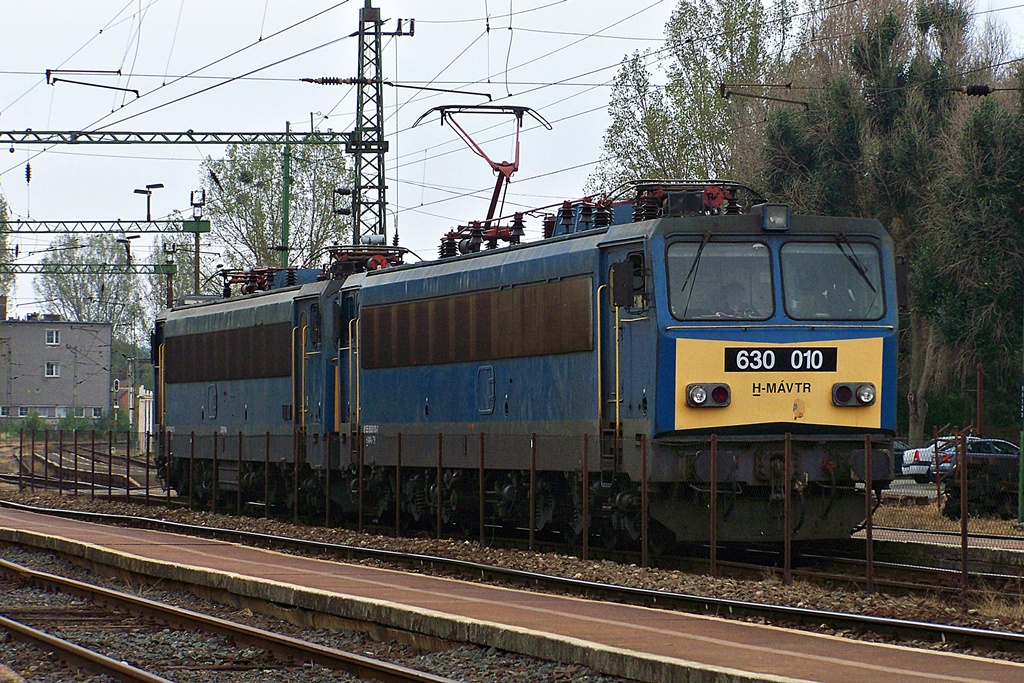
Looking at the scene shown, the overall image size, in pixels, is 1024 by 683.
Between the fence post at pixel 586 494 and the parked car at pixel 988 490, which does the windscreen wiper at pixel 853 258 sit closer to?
the fence post at pixel 586 494

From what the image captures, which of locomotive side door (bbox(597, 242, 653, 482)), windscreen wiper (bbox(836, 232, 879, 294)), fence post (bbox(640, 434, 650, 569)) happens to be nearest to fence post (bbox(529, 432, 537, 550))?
locomotive side door (bbox(597, 242, 653, 482))

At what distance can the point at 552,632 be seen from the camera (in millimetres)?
12031

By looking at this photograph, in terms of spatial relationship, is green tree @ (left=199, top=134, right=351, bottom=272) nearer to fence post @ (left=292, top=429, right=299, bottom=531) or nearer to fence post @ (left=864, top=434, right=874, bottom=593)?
fence post @ (left=292, top=429, right=299, bottom=531)

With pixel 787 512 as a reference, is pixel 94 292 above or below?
above

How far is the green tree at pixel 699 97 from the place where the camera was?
169 ft

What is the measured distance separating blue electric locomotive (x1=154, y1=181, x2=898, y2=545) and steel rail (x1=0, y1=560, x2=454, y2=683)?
16.8 ft

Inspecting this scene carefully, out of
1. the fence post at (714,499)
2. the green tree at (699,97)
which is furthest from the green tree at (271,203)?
the fence post at (714,499)

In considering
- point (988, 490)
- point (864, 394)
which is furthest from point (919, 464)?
point (864, 394)

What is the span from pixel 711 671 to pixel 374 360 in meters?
15.0

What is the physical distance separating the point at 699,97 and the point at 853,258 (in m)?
35.1

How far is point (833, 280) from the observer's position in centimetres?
1784

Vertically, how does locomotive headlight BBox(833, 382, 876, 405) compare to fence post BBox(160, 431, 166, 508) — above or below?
above

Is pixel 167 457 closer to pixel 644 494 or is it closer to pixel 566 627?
pixel 644 494

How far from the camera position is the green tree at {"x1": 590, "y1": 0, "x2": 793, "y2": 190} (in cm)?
5156
